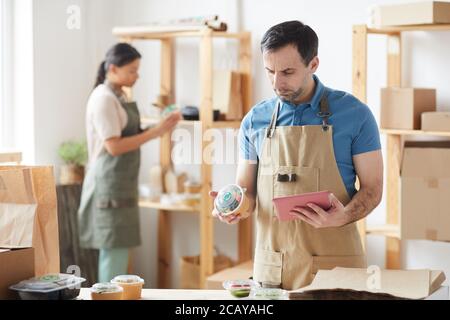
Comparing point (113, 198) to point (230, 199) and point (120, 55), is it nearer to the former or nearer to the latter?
point (120, 55)

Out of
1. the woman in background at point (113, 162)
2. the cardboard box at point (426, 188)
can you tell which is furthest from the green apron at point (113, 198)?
the cardboard box at point (426, 188)

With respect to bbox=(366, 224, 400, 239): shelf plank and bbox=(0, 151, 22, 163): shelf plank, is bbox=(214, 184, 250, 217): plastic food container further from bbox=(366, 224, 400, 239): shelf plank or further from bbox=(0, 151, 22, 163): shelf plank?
bbox=(366, 224, 400, 239): shelf plank

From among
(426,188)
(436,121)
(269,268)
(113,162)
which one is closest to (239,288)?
(269,268)

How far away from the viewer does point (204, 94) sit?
14.4 feet

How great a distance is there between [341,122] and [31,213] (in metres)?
1.03

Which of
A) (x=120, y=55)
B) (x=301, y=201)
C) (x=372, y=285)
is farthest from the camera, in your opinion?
(x=120, y=55)

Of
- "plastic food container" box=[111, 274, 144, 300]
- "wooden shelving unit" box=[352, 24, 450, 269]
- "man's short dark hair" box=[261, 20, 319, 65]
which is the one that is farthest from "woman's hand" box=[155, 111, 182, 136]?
"plastic food container" box=[111, 274, 144, 300]

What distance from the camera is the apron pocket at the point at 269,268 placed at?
2701mm

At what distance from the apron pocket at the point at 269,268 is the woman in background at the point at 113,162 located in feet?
5.48

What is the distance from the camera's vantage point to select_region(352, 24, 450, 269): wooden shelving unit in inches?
151

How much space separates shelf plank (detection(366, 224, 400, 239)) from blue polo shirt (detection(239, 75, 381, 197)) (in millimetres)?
1193
